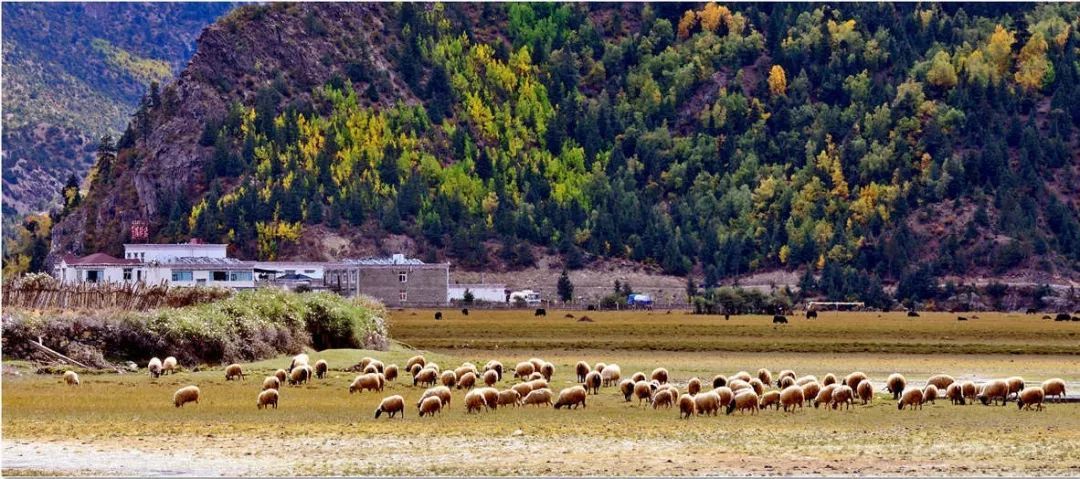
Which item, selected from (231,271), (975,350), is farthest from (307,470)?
(231,271)

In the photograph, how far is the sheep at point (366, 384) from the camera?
5484cm

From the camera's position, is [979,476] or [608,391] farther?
[608,391]

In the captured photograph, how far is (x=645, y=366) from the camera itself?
76.5m

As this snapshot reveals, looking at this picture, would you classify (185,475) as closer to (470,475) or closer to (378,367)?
(470,475)

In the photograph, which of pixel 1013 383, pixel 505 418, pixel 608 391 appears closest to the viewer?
pixel 505 418

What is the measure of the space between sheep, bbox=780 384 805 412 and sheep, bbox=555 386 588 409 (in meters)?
5.09

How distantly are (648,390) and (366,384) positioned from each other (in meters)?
8.16

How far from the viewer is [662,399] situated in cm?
5031

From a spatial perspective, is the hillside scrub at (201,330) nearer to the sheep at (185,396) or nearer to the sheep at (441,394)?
the sheep at (185,396)

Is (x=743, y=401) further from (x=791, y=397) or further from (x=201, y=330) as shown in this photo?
(x=201, y=330)

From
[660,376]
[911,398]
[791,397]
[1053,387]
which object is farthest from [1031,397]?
[660,376]

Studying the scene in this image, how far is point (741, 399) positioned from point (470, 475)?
46.2 ft

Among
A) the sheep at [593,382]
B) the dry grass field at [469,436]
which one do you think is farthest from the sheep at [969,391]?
the sheep at [593,382]

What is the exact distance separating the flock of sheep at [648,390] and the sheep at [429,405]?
0.02 meters
